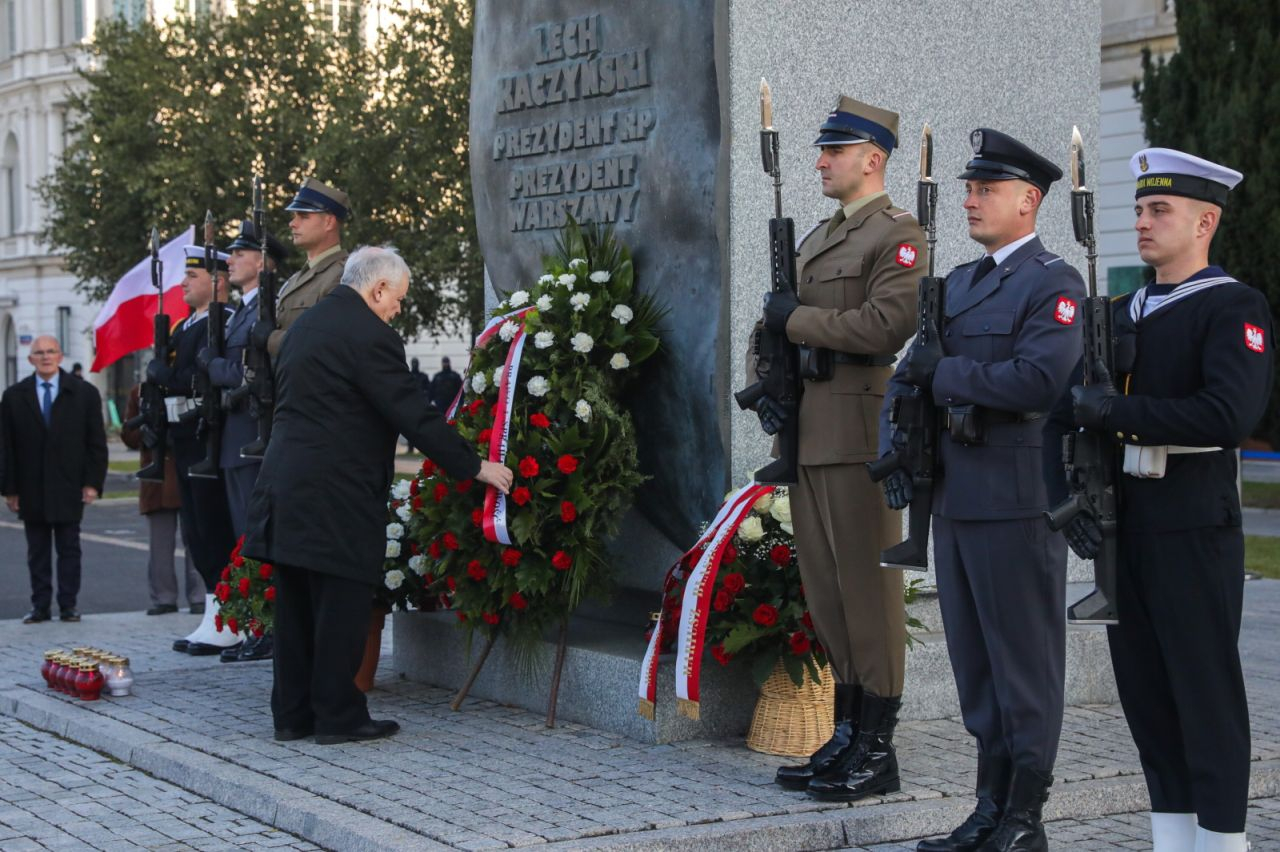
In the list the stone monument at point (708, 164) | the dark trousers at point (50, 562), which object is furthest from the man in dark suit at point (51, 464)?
the stone monument at point (708, 164)

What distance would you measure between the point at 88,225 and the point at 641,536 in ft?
88.3

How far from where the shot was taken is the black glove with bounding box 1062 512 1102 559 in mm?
4559

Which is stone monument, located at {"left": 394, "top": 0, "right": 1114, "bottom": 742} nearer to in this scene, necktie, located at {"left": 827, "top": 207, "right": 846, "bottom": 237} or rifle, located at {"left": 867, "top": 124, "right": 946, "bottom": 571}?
necktie, located at {"left": 827, "top": 207, "right": 846, "bottom": 237}

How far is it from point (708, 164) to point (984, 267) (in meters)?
2.11

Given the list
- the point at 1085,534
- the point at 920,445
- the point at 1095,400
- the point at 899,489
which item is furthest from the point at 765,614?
the point at 1095,400

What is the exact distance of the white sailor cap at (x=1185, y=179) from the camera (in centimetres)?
454

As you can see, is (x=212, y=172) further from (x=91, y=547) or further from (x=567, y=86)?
(x=567, y=86)

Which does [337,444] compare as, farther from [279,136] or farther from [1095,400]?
[279,136]

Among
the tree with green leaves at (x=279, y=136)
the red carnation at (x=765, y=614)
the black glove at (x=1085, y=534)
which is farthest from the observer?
the tree with green leaves at (x=279, y=136)

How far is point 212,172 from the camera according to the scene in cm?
3073

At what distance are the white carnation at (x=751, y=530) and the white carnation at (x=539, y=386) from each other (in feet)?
3.51

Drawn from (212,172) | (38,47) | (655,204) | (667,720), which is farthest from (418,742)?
(38,47)

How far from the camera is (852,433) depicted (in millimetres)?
5883

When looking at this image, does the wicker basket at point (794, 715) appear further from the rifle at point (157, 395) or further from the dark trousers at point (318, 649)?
the rifle at point (157, 395)
